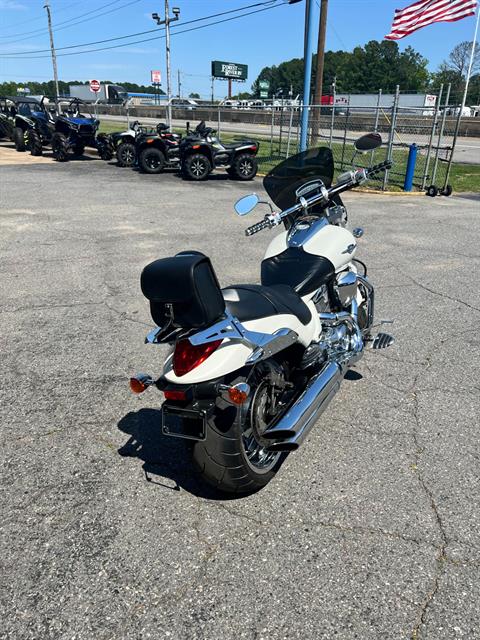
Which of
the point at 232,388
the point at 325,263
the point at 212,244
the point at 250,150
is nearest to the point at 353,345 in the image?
the point at 325,263

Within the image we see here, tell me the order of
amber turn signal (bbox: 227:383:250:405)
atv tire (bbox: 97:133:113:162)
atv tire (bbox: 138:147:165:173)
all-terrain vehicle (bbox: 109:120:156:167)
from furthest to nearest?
atv tire (bbox: 97:133:113:162), all-terrain vehicle (bbox: 109:120:156:167), atv tire (bbox: 138:147:165:173), amber turn signal (bbox: 227:383:250:405)

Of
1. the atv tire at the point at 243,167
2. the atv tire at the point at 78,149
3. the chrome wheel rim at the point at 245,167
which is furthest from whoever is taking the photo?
the atv tire at the point at 78,149

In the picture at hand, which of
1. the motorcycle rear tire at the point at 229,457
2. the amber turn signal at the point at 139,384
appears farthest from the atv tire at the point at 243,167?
the amber turn signal at the point at 139,384

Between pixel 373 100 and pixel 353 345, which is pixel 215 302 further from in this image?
pixel 373 100

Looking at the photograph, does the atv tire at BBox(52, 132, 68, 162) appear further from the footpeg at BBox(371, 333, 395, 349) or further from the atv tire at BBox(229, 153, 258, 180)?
the footpeg at BBox(371, 333, 395, 349)

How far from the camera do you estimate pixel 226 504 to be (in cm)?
272

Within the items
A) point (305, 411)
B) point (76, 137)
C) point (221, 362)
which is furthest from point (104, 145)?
point (221, 362)

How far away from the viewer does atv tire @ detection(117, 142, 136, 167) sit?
16031 mm

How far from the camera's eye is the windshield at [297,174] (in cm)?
380

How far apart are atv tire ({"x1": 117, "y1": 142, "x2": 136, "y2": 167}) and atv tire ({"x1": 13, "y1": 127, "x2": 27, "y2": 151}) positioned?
616 centimetres

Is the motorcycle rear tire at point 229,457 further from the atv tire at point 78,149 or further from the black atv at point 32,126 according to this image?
the black atv at point 32,126

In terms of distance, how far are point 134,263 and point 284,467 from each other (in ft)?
14.4

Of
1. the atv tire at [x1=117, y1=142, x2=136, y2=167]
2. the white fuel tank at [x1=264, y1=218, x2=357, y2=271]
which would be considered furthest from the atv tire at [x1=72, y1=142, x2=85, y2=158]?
the white fuel tank at [x1=264, y1=218, x2=357, y2=271]

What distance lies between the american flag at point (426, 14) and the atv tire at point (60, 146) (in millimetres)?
10962
